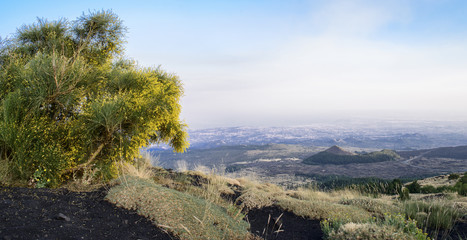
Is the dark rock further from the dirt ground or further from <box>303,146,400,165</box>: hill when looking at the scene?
<box>303,146,400,165</box>: hill

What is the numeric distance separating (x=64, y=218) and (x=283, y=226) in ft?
14.2

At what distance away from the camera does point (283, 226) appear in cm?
645

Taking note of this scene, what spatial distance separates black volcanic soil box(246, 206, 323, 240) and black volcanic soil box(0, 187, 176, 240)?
7.68ft

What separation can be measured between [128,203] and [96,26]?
30.5 ft

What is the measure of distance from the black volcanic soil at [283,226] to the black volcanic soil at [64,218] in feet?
7.68

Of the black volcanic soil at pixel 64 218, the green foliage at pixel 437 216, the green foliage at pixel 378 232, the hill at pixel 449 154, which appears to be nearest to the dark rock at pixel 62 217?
the black volcanic soil at pixel 64 218

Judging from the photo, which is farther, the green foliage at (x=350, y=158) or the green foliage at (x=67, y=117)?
the green foliage at (x=350, y=158)

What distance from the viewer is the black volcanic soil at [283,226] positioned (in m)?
5.84

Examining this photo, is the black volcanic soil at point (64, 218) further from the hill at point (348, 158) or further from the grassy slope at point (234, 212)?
the hill at point (348, 158)

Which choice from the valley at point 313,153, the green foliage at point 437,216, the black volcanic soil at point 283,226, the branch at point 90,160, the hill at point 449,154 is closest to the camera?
the black volcanic soil at point 283,226

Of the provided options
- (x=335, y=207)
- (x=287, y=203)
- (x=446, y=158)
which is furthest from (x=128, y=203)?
(x=446, y=158)

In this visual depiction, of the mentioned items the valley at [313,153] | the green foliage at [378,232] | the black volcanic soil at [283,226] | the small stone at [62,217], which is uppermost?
the small stone at [62,217]

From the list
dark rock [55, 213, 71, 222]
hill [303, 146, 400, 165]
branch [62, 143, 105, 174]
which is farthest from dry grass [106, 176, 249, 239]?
hill [303, 146, 400, 165]

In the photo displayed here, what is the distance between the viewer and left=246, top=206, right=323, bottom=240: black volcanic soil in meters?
5.84
